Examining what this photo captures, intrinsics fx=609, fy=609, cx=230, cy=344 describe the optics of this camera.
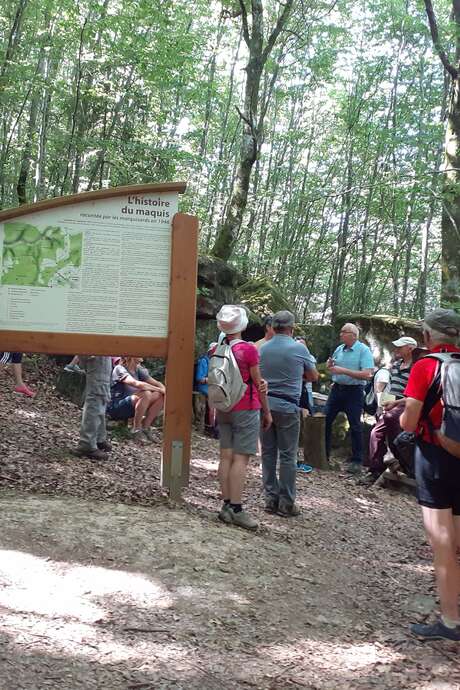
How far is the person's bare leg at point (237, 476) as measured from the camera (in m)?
4.66

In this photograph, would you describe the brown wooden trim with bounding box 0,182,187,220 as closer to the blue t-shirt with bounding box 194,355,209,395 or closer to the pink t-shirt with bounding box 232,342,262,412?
the pink t-shirt with bounding box 232,342,262,412

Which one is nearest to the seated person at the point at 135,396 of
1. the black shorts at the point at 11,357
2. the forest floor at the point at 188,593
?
the forest floor at the point at 188,593

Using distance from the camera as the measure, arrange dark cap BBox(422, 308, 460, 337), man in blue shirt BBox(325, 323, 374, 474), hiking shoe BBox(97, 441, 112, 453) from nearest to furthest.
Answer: dark cap BBox(422, 308, 460, 337), hiking shoe BBox(97, 441, 112, 453), man in blue shirt BBox(325, 323, 374, 474)

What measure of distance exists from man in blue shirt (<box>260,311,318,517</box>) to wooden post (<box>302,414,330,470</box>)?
8.15 ft

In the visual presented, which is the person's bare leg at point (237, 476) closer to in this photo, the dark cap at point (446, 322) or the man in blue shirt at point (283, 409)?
the man in blue shirt at point (283, 409)

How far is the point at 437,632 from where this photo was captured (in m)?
3.26

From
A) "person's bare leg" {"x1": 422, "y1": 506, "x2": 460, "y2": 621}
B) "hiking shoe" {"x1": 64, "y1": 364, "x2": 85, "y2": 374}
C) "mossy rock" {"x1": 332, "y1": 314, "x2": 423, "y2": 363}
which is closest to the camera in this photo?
"person's bare leg" {"x1": 422, "y1": 506, "x2": 460, "y2": 621}

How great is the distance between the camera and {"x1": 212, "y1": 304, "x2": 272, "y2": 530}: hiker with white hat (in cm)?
465

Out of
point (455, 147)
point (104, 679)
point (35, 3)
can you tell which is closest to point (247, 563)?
point (104, 679)

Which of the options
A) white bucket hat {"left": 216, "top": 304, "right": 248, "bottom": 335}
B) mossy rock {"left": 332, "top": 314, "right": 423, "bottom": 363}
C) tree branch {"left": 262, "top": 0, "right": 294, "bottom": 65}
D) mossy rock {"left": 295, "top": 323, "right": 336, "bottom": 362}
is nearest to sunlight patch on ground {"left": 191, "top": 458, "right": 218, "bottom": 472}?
white bucket hat {"left": 216, "top": 304, "right": 248, "bottom": 335}

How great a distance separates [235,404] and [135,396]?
9.25ft

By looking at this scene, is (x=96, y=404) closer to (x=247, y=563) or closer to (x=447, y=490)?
(x=247, y=563)

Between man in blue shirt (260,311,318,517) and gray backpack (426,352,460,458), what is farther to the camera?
man in blue shirt (260,311,318,517)

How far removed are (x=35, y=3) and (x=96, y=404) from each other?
11202mm
